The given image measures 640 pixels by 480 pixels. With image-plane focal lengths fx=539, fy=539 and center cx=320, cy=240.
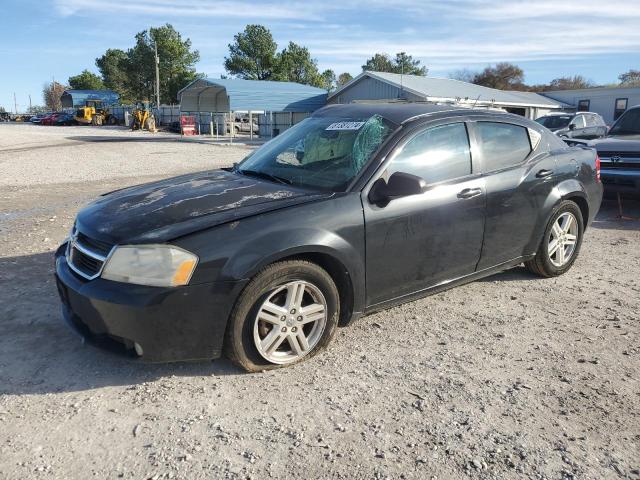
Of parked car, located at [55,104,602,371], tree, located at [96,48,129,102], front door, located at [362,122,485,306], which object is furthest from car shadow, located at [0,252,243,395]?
tree, located at [96,48,129,102]

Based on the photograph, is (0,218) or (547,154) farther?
(0,218)

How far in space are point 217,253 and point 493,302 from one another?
265 centimetres

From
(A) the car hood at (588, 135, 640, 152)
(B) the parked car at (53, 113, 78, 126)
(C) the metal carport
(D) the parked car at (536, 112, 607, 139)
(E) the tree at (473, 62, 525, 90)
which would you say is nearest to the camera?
(A) the car hood at (588, 135, 640, 152)

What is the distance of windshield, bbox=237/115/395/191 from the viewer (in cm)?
385

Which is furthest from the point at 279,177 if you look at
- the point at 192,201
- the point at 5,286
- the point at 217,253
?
the point at 5,286

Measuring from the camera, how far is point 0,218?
782cm

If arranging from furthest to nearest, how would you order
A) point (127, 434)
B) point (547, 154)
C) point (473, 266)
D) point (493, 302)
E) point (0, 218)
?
point (0, 218), point (547, 154), point (493, 302), point (473, 266), point (127, 434)

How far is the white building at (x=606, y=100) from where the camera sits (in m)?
37.0

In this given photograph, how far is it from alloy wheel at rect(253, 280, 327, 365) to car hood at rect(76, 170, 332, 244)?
1.79 ft

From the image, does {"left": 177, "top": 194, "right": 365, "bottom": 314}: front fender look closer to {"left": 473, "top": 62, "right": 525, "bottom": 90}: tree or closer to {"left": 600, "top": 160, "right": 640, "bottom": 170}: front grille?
{"left": 600, "top": 160, "right": 640, "bottom": 170}: front grille

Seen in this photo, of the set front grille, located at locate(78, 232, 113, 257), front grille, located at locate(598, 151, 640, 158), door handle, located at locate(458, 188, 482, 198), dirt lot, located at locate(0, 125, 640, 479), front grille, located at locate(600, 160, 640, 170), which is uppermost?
front grille, located at locate(598, 151, 640, 158)

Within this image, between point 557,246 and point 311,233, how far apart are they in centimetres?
298

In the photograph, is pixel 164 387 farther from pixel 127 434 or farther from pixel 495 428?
pixel 495 428

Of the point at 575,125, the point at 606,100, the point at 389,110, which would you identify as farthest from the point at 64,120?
the point at 389,110
